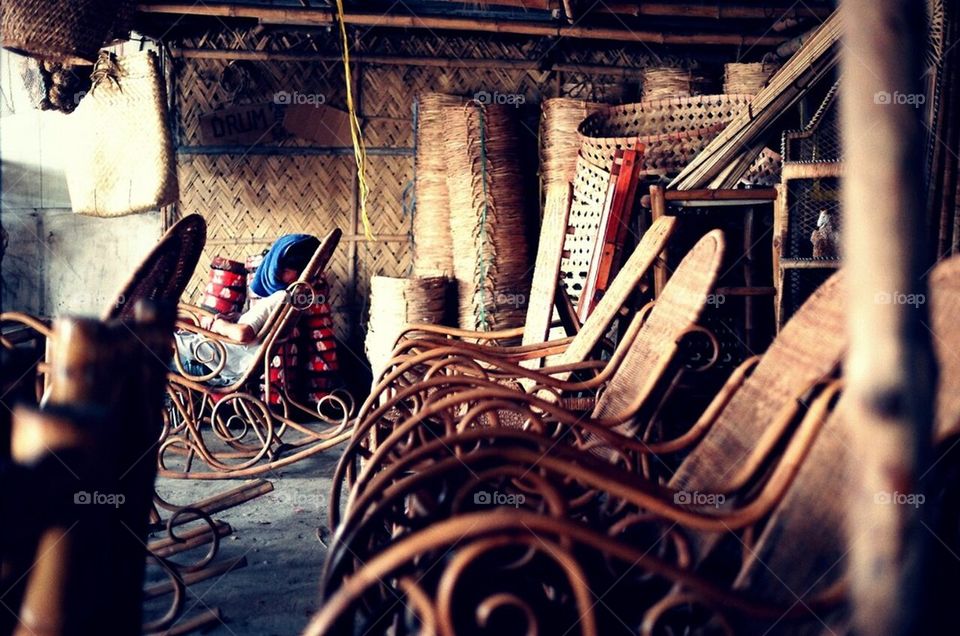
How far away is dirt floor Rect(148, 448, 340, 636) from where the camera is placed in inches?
100.0

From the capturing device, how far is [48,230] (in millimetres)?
5918

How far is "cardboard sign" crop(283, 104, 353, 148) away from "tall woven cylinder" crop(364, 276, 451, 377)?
1153 millimetres

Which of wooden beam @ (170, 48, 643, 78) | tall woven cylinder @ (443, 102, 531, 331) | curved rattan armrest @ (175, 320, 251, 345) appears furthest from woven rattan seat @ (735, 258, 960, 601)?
wooden beam @ (170, 48, 643, 78)

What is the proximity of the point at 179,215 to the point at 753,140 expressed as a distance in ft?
12.9

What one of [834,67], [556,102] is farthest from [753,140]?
[556,102]

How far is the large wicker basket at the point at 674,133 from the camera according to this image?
170 inches

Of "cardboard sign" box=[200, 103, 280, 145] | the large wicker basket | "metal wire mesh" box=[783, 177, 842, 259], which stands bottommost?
"metal wire mesh" box=[783, 177, 842, 259]

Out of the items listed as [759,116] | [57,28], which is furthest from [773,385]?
[57,28]

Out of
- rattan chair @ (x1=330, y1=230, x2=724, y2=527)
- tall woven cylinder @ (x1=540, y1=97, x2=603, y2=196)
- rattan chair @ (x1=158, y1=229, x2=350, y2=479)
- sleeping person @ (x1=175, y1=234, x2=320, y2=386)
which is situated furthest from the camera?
tall woven cylinder @ (x1=540, y1=97, x2=603, y2=196)

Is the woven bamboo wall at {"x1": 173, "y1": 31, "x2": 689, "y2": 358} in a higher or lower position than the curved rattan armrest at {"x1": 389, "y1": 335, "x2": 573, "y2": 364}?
higher

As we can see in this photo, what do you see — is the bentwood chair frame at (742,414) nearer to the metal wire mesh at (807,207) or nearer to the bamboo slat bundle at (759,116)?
the metal wire mesh at (807,207)

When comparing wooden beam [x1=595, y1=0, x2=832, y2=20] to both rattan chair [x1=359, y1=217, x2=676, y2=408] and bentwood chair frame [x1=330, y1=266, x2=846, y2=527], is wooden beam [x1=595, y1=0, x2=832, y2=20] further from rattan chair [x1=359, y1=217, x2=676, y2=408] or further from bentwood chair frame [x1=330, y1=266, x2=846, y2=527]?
bentwood chair frame [x1=330, y1=266, x2=846, y2=527]

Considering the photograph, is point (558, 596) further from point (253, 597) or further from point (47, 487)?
point (253, 597)

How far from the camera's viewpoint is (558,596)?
64.6 inches
